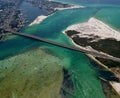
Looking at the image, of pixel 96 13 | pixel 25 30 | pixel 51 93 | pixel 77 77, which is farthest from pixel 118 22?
pixel 51 93

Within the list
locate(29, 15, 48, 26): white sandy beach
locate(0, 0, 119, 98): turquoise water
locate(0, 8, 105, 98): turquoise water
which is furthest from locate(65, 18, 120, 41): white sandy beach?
locate(29, 15, 48, 26): white sandy beach

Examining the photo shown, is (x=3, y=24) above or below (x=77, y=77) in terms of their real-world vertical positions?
below

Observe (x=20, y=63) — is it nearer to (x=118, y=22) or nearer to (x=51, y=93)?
(x=51, y=93)

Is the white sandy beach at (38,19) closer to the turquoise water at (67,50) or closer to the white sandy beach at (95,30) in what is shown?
the turquoise water at (67,50)

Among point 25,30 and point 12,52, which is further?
point 25,30

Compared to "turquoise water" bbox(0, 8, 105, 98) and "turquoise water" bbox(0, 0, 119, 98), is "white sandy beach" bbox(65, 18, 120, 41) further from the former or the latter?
"turquoise water" bbox(0, 8, 105, 98)

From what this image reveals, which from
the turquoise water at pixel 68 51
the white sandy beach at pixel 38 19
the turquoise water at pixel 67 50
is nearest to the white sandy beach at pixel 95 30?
the turquoise water at pixel 67 50
